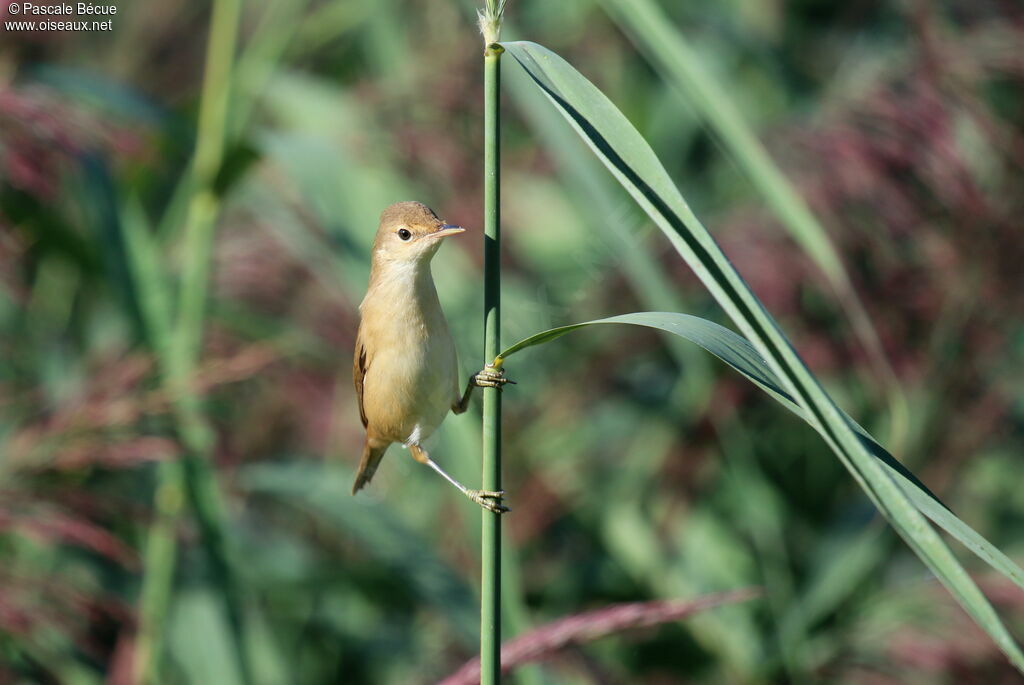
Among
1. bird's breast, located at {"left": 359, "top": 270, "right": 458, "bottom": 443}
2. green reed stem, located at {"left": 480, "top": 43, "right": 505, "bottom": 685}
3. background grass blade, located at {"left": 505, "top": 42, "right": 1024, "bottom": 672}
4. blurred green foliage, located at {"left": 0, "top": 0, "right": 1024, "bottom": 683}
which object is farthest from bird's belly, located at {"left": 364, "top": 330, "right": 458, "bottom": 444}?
background grass blade, located at {"left": 505, "top": 42, "right": 1024, "bottom": 672}

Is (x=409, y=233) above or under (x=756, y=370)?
above

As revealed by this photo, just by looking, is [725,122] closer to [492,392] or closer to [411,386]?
[492,392]

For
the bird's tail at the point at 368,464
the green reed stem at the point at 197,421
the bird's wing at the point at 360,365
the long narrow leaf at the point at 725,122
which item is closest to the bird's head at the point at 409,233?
the bird's wing at the point at 360,365

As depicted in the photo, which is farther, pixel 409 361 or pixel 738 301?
pixel 409 361

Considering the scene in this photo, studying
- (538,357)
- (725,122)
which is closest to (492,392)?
(725,122)

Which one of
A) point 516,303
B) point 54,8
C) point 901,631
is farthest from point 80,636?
point 901,631

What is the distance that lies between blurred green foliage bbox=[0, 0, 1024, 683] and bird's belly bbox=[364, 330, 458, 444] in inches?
4.7

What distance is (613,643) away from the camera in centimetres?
321

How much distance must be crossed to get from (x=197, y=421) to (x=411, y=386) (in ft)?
2.64

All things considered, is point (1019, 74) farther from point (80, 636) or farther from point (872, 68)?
point (80, 636)

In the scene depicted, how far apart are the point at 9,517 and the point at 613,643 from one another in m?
1.88

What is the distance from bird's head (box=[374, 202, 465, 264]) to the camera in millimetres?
1686

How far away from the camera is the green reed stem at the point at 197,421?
232cm

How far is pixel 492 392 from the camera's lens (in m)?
1.17
